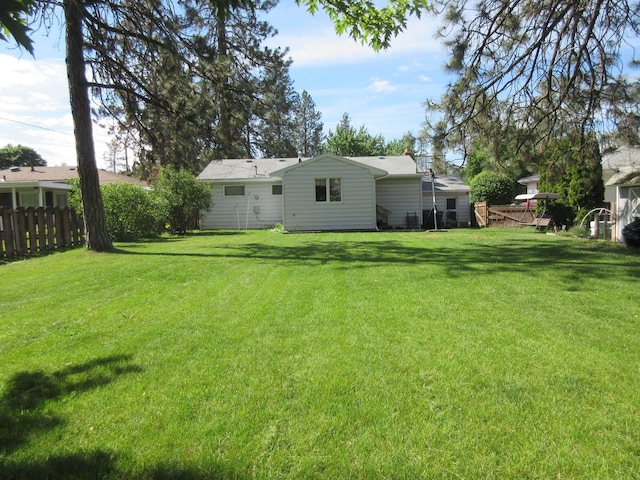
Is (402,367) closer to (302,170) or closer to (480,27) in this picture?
(480,27)

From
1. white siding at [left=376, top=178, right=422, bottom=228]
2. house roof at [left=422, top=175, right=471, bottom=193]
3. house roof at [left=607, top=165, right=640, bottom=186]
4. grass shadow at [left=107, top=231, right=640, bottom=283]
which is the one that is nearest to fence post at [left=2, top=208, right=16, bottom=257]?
grass shadow at [left=107, top=231, right=640, bottom=283]

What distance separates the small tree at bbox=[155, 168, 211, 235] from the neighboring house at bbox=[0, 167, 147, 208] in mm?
5075

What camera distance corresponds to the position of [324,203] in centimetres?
1912

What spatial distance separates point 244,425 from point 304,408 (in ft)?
1.41

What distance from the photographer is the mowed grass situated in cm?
236

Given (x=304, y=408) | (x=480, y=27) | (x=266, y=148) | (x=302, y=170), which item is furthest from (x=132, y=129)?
(x=266, y=148)

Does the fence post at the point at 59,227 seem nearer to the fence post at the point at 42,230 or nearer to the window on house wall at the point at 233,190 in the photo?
the fence post at the point at 42,230

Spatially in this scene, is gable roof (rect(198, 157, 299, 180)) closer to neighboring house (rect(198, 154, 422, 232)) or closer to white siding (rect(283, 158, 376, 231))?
neighboring house (rect(198, 154, 422, 232))

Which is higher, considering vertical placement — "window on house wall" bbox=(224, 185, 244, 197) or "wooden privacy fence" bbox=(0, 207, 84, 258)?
"window on house wall" bbox=(224, 185, 244, 197)

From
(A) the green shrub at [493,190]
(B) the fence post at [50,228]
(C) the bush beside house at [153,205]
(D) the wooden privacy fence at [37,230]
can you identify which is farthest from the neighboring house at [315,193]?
(A) the green shrub at [493,190]

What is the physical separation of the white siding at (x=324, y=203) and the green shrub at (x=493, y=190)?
13843 millimetres

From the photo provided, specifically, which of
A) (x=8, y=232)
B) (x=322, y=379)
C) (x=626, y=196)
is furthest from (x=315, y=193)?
(x=322, y=379)

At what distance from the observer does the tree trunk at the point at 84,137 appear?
34.7 ft

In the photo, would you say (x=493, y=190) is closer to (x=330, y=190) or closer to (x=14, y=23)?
(x=330, y=190)
